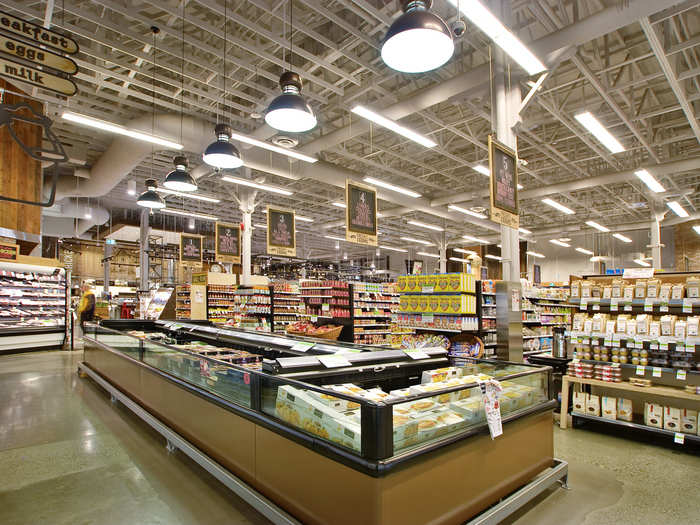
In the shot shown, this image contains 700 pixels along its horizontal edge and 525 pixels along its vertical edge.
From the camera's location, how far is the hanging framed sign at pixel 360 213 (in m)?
8.30

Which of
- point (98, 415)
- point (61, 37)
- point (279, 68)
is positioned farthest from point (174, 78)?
point (98, 415)

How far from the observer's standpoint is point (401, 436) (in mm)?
2104

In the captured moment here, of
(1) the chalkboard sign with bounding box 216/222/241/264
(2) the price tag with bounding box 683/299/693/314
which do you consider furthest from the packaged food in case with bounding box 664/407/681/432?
(1) the chalkboard sign with bounding box 216/222/241/264

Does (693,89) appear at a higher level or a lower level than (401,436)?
higher

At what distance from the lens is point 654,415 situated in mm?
4305

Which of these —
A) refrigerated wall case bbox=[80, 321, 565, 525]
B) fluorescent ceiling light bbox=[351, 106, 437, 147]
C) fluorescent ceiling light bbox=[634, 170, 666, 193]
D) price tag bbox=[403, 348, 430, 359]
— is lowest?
refrigerated wall case bbox=[80, 321, 565, 525]

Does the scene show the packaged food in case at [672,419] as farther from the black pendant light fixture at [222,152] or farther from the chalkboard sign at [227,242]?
the chalkboard sign at [227,242]

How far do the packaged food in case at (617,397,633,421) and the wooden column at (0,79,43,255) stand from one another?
439 inches

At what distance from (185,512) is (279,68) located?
26.6 feet

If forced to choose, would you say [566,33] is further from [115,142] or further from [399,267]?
[399,267]

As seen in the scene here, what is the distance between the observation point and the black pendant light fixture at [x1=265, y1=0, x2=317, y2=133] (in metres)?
3.81

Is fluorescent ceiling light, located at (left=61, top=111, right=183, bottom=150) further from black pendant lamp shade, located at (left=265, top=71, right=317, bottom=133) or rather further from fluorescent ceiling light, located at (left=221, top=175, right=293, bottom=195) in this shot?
black pendant lamp shade, located at (left=265, top=71, right=317, bottom=133)

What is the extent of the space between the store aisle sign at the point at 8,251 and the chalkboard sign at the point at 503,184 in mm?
11036

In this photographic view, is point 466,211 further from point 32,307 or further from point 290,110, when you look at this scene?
point 32,307
